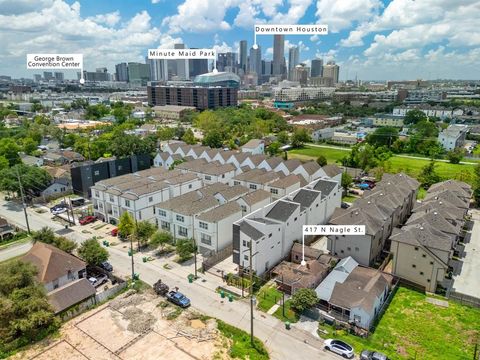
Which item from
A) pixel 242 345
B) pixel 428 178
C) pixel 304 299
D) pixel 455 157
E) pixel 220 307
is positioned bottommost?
pixel 220 307

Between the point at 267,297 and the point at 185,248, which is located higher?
the point at 185,248

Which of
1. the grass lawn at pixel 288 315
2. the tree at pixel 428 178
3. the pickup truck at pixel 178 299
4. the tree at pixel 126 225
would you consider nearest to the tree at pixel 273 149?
the tree at pixel 428 178

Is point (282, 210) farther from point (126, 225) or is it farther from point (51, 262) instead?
point (51, 262)

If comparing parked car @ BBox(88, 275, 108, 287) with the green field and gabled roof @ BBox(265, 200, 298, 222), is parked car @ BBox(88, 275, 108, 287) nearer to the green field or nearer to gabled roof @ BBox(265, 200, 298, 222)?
gabled roof @ BBox(265, 200, 298, 222)

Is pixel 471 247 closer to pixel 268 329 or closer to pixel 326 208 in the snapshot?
pixel 326 208

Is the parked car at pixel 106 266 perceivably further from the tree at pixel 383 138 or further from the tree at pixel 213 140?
Result: the tree at pixel 383 138

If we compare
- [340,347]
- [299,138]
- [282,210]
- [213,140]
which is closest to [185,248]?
[282,210]
